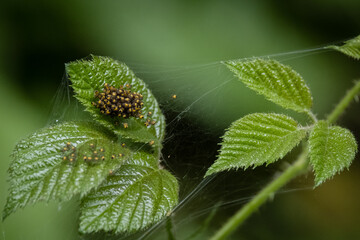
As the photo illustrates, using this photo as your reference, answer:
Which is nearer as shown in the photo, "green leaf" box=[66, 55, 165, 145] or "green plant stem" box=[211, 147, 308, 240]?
"green leaf" box=[66, 55, 165, 145]

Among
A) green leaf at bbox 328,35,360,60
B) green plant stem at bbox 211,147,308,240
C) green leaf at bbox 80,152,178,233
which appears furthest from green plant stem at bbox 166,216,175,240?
green leaf at bbox 328,35,360,60

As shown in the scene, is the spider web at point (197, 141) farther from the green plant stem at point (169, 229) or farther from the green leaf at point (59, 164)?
the green leaf at point (59, 164)

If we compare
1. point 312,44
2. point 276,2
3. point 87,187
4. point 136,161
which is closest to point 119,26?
point 276,2

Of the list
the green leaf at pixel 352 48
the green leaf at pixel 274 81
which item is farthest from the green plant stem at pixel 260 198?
the green leaf at pixel 352 48

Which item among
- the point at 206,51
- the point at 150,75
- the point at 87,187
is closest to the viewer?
the point at 87,187

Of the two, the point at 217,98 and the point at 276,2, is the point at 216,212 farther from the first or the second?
the point at 276,2

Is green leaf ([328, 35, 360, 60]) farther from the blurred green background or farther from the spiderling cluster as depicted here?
the spiderling cluster

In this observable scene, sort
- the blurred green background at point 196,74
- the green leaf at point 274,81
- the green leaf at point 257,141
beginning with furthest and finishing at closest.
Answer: the blurred green background at point 196,74
the green leaf at point 274,81
the green leaf at point 257,141
